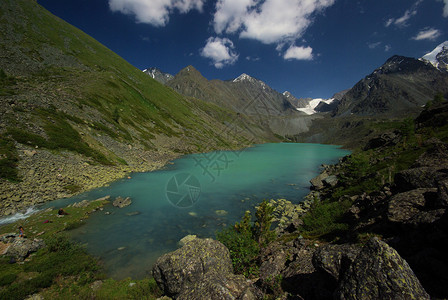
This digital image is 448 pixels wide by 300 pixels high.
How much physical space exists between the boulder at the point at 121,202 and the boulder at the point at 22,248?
10.1m

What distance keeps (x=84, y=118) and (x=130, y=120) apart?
77.1 feet

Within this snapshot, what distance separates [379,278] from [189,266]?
24.3 feet

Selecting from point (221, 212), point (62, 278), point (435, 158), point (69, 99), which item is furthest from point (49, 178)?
point (435, 158)

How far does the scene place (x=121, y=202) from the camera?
24453mm

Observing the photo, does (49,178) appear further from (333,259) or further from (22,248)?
(333,259)

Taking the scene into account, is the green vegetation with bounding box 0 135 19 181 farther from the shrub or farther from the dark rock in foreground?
the shrub

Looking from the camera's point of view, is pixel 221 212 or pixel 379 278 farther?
pixel 221 212

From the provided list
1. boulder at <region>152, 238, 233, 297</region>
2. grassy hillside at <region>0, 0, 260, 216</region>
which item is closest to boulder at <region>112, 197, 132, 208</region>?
grassy hillside at <region>0, 0, 260, 216</region>

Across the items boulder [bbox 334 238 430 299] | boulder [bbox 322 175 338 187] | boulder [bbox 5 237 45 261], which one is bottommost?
boulder [bbox 322 175 338 187]

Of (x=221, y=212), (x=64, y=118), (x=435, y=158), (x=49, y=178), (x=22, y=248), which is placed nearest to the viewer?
(x=22, y=248)

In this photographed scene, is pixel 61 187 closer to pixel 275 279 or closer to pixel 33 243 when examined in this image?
pixel 33 243

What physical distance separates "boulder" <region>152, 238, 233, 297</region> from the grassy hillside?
74.7ft

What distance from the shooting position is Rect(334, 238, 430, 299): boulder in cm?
388

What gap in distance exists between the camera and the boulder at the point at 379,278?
3879 millimetres
